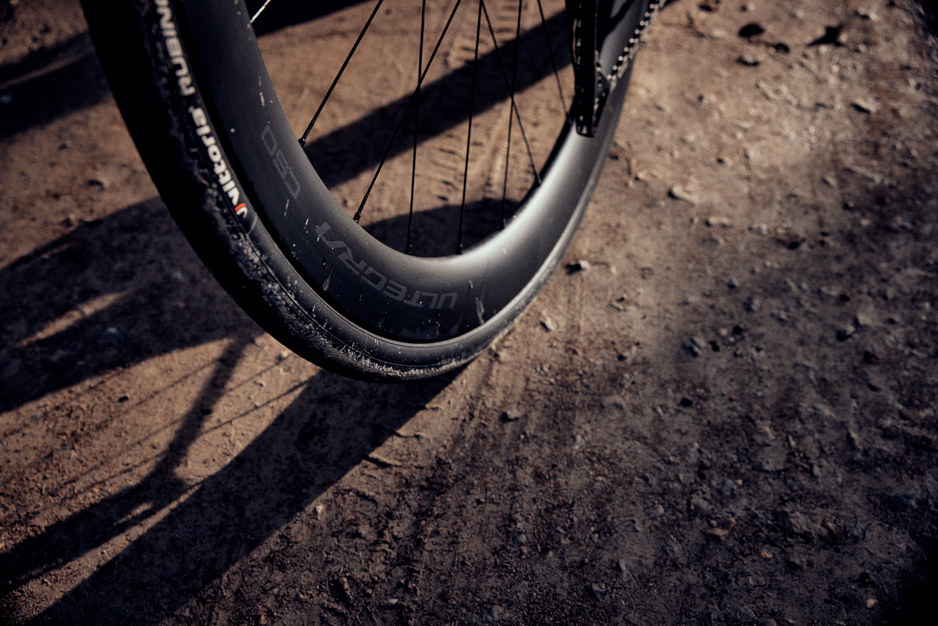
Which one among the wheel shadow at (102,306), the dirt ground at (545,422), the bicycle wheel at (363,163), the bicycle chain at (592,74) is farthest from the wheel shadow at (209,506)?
the bicycle chain at (592,74)

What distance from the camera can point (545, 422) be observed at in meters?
1.44

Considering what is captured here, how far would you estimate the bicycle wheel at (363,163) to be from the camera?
0.71 m

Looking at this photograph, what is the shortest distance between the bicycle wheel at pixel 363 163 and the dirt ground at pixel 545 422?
0.31 meters

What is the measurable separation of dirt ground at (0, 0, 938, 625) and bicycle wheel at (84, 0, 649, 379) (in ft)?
1.00

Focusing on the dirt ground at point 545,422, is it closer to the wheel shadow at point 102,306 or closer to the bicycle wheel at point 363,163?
the wheel shadow at point 102,306

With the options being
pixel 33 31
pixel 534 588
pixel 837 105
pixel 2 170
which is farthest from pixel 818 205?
pixel 33 31

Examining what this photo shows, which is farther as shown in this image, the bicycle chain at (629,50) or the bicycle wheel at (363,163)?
the bicycle chain at (629,50)

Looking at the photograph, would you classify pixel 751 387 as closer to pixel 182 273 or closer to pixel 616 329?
pixel 616 329

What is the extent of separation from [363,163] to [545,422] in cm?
104

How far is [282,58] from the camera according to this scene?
2262 millimetres

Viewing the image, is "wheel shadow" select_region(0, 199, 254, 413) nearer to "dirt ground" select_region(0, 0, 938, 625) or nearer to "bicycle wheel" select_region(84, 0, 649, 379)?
"dirt ground" select_region(0, 0, 938, 625)

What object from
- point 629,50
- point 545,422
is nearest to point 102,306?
point 545,422

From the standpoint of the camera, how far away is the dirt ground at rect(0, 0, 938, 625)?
1.22m

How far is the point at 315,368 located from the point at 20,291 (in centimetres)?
88
